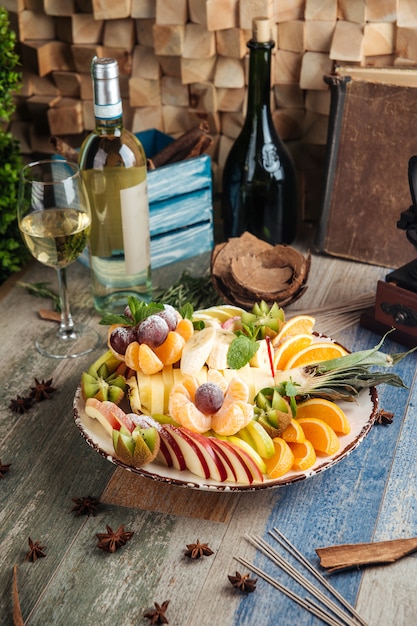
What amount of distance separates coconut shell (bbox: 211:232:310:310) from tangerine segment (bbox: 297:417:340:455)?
0.37m

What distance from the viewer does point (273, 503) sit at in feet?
3.30

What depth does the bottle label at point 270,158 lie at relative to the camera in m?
1.50

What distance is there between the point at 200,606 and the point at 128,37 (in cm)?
118

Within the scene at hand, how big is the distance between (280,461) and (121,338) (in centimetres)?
30

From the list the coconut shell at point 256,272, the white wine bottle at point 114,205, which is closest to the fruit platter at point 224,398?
the coconut shell at point 256,272

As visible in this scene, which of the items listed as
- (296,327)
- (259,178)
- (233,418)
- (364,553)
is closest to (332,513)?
(364,553)

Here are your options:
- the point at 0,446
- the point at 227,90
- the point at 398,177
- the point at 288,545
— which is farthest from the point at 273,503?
the point at 227,90

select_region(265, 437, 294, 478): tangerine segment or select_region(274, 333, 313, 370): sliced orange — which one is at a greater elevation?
select_region(274, 333, 313, 370): sliced orange

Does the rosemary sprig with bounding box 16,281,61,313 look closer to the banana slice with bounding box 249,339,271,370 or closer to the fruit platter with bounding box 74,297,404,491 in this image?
the fruit platter with bounding box 74,297,404,491

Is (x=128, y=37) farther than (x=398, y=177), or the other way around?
(x=128, y=37)

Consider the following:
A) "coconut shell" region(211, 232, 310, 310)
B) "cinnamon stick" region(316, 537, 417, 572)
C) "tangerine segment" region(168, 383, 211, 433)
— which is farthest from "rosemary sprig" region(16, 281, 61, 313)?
"cinnamon stick" region(316, 537, 417, 572)

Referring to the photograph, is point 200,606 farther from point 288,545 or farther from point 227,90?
point 227,90

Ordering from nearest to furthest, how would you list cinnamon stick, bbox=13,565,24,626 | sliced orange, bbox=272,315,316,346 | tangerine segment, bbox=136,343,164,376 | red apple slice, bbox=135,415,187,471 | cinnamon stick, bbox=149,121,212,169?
cinnamon stick, bbox=13,565,24,626 → red apple slice, bbox=135,415,187,471 → tangerine segment, bbox=136,343,164,376 → sliced orange, bbox=272,315,316,346 → cinnamon stick, bbox=149,121,212,169

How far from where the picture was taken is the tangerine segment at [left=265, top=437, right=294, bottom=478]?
3.08ft
